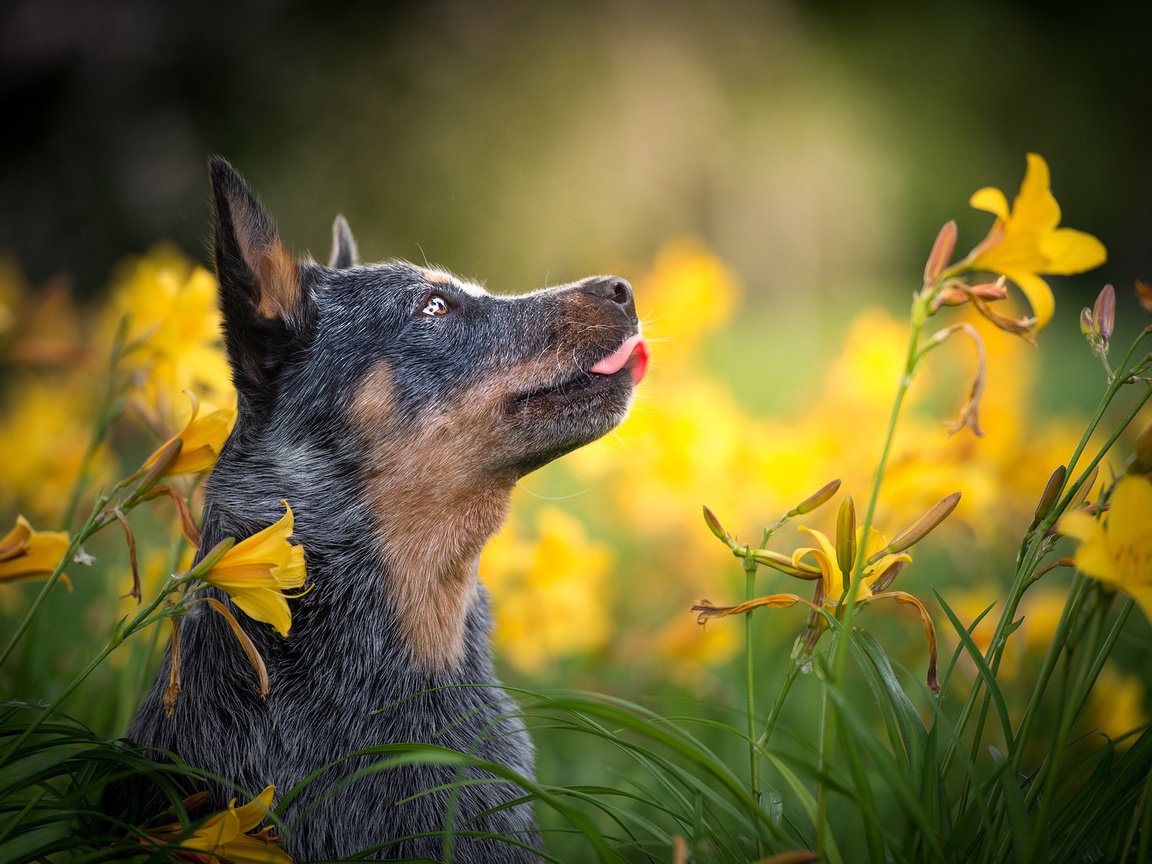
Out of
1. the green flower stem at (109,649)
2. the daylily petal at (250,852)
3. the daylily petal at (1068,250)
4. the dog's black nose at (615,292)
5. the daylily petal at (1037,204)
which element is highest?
the dog's black nose at (615,292)

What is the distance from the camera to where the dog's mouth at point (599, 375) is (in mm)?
2377

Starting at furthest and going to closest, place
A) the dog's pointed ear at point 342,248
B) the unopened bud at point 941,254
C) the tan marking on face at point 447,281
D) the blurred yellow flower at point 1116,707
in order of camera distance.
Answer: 1. the dog's pointed ear at point 342,248
2. the blurred yellow flower at point 1116,707
3. the tan marking on face at point 447,281
4. the unopened bud at point 941,254

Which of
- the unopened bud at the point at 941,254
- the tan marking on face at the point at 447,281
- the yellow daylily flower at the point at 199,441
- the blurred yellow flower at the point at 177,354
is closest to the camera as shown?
the unopened bud at the point at 941,254

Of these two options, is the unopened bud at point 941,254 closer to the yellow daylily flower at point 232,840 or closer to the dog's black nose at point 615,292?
the dog's black nose at point 615,292

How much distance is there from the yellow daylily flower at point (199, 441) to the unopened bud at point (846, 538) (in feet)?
3.62

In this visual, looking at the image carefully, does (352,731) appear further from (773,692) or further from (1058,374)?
(1058,374)

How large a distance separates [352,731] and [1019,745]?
1418 mm

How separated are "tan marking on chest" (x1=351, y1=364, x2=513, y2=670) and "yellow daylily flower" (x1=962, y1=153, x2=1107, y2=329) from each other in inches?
49.9

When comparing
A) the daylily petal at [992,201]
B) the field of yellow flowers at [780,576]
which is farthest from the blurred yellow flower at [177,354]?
the daylily petal at [992,201]

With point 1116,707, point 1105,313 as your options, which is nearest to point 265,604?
point 1105,313

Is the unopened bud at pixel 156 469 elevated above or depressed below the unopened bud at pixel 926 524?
below

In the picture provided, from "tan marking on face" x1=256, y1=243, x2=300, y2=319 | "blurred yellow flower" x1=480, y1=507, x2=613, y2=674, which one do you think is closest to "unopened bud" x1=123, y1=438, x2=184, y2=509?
"tan marking on face" x1=256, y1=243, x2=300, y2=319

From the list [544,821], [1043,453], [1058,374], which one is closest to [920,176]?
[1058,374]

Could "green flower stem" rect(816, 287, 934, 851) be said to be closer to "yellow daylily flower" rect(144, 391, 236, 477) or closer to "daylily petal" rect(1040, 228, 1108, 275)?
"daylily petal" rect(1040, 228, 1108, 275)
